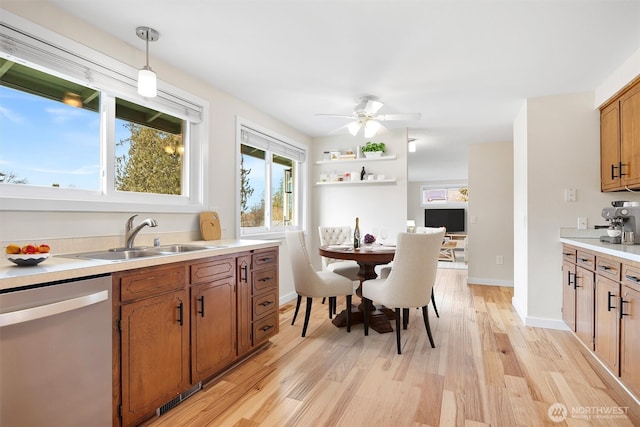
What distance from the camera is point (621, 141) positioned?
2.70 m

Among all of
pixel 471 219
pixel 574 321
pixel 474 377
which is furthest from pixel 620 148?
pixel 471 219

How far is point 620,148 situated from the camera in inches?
107

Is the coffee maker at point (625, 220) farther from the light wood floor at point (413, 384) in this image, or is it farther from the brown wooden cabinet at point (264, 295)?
the brown wooden cabinet at point (264, 295)

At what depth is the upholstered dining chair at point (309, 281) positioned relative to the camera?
296 centimetres

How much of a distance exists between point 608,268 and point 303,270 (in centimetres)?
→ 219

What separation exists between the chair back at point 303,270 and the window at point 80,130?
94cm

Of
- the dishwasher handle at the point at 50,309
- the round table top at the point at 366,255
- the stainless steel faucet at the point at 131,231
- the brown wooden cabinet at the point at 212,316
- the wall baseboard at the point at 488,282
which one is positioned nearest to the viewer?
the dishwasher handle at the point at 50,309

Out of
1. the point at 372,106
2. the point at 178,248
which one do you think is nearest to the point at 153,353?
the point at 178,248

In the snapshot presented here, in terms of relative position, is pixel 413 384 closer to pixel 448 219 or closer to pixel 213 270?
pixel 213 270

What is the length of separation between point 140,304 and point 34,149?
1.12 meters

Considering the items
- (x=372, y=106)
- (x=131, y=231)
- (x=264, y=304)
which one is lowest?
(x=264, y=304)

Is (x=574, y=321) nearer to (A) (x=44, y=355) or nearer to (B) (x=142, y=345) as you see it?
(B) (x=142, y=345)

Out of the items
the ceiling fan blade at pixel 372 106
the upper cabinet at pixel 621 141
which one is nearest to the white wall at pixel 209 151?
the ceiling fan blade at pixel 372 106

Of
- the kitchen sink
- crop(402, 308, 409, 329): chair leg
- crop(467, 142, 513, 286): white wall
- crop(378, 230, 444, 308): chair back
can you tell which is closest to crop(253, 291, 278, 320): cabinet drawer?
the kitchen sink
